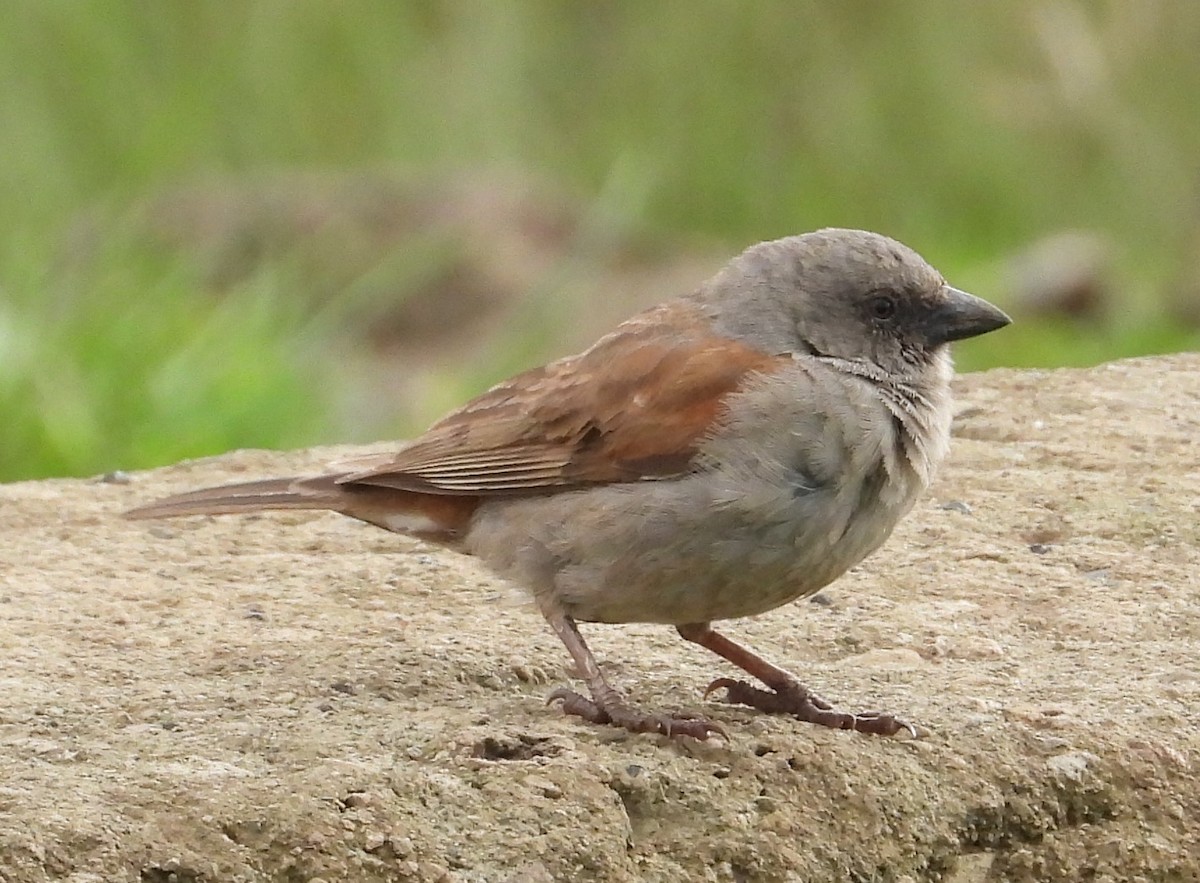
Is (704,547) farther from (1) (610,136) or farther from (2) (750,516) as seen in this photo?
(1) (610,136)

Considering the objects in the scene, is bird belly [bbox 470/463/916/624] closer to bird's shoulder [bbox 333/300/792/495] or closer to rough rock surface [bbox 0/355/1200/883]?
bird's shoulder [bbox 333/300/792/495]

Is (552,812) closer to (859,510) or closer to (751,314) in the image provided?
(859,510)

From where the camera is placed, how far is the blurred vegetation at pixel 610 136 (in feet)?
31.4

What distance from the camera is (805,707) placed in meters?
3.56

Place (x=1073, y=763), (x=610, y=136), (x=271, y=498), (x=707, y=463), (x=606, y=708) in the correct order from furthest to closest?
1. (x=610, y=136)
2. (x=271, y=498)
3. (x=707, y=463)
4. (x=606, y=708)
5. (x=1073, y=763)

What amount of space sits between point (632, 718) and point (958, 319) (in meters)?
1.13

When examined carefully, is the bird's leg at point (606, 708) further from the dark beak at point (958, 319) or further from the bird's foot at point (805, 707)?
the dark beak at point (958, 319)

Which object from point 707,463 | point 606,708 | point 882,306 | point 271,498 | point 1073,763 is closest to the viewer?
point 1073,763

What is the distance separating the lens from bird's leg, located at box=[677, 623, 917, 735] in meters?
3.45

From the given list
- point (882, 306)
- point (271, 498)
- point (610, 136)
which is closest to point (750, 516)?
point (882, 306)

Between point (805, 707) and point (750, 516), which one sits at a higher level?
point (750, 516)

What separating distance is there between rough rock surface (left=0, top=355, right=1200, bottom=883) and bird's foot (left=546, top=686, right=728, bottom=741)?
0.12 ft

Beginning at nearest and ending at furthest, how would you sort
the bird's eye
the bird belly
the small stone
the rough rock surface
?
the rough rock surface
the small stone
the bird belly
the bird's eye

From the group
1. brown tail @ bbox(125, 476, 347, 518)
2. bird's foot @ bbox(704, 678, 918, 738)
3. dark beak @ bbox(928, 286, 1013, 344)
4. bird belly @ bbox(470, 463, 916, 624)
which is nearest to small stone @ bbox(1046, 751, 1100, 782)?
bird's foot @ bbox(704, 678, 918, 738)
